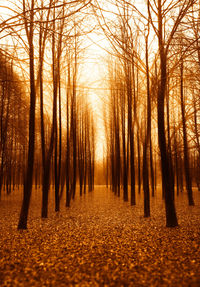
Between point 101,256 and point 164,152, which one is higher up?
point 164,152

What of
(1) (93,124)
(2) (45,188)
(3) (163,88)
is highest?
(1) (93,124)

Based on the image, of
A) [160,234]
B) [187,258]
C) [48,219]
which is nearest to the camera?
[187,258]

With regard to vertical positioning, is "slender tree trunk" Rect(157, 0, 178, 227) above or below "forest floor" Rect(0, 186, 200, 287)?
above

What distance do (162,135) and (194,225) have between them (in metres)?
3.17

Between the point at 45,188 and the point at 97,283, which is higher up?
the point at 45,188

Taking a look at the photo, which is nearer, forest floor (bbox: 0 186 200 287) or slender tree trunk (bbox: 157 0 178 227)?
forest floor (bbox: 0 186 200 287)

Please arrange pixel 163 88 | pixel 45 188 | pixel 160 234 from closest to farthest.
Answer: pixel 160 234 < pixel 163 88 < pixel 45 188

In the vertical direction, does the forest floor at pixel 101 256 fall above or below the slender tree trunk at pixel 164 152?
below

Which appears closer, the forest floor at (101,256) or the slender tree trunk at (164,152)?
the forest floor at (101,256)

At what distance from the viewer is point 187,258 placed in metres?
3.91

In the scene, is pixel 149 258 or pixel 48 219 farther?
pixel 48 219

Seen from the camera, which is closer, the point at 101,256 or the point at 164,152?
the point at 101,256

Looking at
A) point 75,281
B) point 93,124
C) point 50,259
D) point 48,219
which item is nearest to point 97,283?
point 75,281

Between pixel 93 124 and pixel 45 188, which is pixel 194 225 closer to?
pixel 45 188
